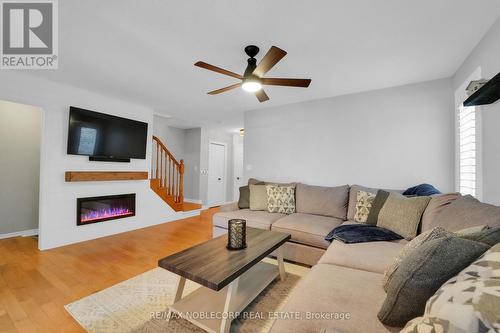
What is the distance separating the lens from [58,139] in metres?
3.11

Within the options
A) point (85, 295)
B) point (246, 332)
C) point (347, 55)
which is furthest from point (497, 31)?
point (85, 295)

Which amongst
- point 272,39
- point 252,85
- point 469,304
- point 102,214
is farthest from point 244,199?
point 469,304

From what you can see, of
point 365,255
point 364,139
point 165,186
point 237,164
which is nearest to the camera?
point 365,255

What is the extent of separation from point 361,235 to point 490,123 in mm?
1422

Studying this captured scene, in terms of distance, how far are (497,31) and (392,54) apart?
72cm

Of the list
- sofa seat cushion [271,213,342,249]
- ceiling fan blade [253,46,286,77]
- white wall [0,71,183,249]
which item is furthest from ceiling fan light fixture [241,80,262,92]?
white wall [0,71,183,249]

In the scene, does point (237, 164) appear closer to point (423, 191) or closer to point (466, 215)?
point (423, 191)

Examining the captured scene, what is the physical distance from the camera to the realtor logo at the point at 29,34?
5.54 feet

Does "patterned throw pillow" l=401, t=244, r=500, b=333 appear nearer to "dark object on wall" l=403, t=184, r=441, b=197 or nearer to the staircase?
"dark object on wall" l=403, t=184, r=441, b=197

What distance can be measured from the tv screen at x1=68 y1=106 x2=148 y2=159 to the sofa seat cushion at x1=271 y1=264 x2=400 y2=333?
3642mm

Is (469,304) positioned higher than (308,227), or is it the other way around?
(469,304)

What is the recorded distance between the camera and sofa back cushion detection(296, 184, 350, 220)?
9.71ft

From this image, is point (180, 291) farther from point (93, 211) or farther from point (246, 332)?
point (93, 211)

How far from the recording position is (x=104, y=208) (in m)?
3.64
